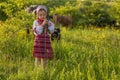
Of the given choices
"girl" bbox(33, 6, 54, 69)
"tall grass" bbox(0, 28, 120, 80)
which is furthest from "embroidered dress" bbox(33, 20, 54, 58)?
"tall grass" bbox(0, 28, 120, 80)

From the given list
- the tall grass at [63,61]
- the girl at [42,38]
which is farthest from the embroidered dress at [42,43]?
the tall grass at [63,61]

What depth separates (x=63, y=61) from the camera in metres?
7.50

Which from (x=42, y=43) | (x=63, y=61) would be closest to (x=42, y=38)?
(x=42, y=43)

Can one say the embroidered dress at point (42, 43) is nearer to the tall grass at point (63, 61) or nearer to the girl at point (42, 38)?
the girl at point (42, 38)

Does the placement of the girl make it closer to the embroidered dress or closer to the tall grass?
the embroidered dress

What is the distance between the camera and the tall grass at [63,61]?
610cm

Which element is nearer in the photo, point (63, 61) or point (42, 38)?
point (42, 38)

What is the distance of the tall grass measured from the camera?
610 cm

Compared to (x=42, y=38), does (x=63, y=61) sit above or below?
below

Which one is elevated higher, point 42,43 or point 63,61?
point 42,43

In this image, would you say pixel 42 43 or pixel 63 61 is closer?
pixel 42 43

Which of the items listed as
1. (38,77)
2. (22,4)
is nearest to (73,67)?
(38,77)

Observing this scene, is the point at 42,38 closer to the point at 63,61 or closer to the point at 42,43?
the point at 42,43

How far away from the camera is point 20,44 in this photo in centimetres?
848
